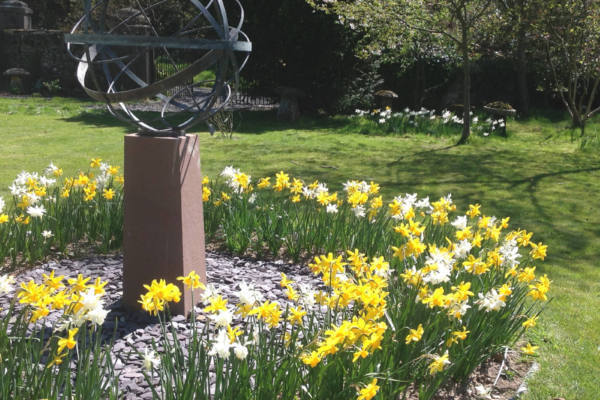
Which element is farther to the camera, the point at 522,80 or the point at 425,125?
the point at 522,80

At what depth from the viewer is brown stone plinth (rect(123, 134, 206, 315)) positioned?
12.3 feet

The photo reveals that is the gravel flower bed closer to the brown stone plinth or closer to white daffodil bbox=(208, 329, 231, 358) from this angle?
the brown stone plinth

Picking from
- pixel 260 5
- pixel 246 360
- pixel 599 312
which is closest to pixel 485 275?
pixel 599 312

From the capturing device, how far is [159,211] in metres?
3.79

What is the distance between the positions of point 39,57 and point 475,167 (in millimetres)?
16561

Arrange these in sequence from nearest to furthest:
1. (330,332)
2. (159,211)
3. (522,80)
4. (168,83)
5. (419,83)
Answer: (330,332)
(168,83)
(159,211)
(522,80)
(419,83)

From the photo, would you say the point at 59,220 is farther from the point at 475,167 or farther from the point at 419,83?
the point at 419,83

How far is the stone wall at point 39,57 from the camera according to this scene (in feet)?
66.7

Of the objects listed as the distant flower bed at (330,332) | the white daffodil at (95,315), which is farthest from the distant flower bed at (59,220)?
the white daffodil at (95,315)

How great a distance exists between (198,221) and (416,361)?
1.78 metres

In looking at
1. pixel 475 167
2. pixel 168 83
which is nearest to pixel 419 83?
pixel 475 167

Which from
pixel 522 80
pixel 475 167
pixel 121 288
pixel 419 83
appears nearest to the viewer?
pixel 121 288

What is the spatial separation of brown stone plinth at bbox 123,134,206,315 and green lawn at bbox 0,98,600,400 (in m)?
2.21

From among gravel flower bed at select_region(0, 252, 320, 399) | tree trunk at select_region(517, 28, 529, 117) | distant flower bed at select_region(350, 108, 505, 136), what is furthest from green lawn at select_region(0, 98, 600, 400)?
gravel flower bed at select_region(0, 252, 320, 399)
